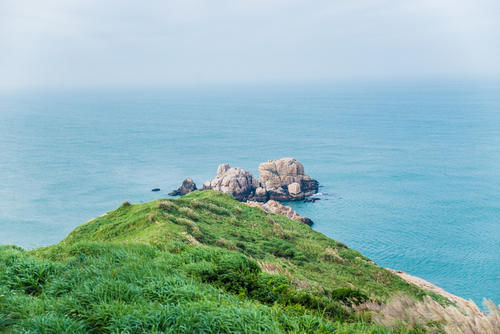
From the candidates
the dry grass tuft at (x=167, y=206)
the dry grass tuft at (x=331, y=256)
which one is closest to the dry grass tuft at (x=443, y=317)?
the dry grass tuft at (x=331, y=256)

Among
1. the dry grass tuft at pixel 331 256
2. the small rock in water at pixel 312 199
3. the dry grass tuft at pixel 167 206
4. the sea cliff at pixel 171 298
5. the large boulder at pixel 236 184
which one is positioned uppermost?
the sea cliff at pixel 171 298

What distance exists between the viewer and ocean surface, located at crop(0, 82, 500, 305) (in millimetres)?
58438

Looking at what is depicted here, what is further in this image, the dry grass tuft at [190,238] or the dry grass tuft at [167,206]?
the dry grass tuft at [167,206]

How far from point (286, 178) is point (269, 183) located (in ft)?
11.7

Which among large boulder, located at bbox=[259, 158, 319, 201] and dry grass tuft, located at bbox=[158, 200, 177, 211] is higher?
dry grass tuft, located at bbox=[158, 200, 177, 211]

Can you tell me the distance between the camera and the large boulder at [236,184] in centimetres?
6912

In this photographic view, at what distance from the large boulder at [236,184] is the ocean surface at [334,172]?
30.4 ft

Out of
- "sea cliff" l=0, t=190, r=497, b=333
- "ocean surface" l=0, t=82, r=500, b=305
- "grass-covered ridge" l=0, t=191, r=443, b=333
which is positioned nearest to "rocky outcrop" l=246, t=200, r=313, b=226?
"ocean surface" l=0, t=82, r=500, b=305

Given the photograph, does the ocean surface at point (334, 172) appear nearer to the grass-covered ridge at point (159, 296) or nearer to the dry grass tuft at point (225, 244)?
the dry grass tuft at point (225, 244)

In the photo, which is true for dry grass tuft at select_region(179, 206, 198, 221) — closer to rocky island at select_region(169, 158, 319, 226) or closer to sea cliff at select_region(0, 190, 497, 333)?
sea cliff at select_region(0, 190, 497, 333)

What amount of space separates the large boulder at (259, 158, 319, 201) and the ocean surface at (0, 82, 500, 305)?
143 inches

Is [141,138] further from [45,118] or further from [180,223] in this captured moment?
[180,223]

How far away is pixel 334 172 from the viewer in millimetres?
87188

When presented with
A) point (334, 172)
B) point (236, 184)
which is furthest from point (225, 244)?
point (334, 172)
